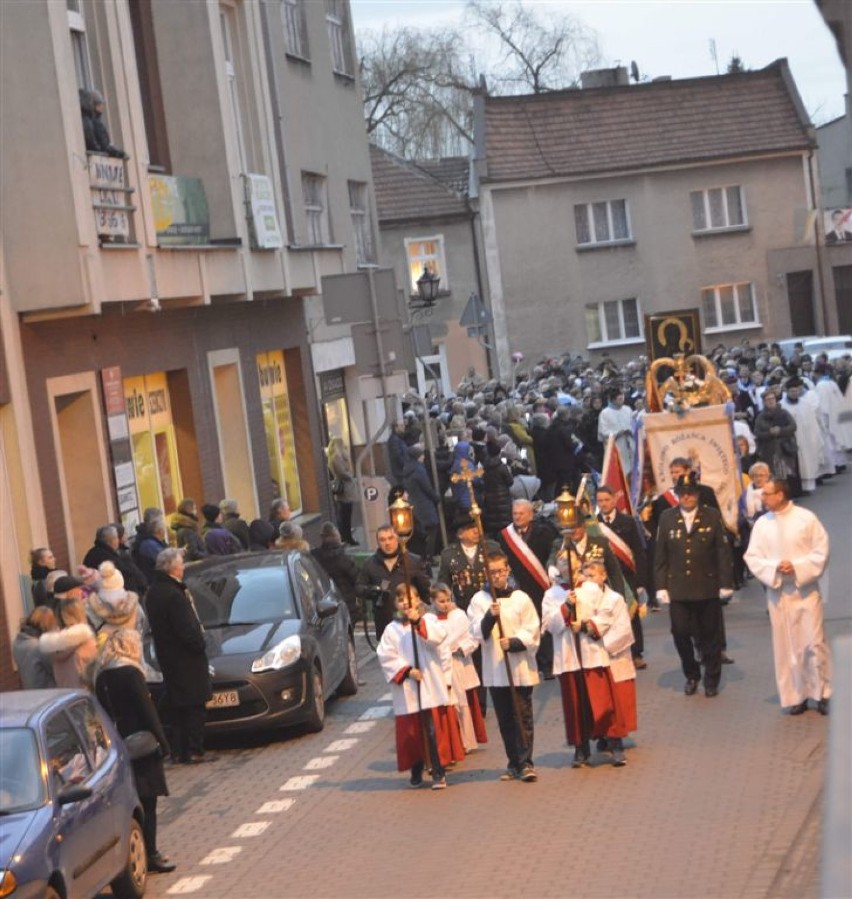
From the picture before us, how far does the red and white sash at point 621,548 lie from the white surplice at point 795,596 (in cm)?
226

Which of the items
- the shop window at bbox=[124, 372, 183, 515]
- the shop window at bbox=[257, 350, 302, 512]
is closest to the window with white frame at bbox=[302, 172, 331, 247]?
the shop window at bbox=[257, 350, 302, 512]

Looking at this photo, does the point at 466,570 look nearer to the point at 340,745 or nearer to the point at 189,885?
the point at 340,745

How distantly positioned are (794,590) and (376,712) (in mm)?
4244

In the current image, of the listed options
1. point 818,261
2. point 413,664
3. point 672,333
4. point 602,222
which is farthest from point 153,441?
point 818,261

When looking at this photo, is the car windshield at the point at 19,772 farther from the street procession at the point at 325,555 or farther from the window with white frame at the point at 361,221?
the window with white frame at the point at 361,221

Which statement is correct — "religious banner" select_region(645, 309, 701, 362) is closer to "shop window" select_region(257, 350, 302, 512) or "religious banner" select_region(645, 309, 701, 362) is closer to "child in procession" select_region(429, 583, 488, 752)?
"shop window" select_region(257, 350, 302, 512)

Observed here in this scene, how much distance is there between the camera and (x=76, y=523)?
21.5 metres

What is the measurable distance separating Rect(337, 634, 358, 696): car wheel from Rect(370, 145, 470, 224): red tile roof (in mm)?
37943

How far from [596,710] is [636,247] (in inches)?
1720

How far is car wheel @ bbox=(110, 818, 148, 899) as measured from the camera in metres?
11.3

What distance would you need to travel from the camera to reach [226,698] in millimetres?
16141

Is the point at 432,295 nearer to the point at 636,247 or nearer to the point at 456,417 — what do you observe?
the point at 456,417

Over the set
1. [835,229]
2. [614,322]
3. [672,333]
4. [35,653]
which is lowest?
[35,653]

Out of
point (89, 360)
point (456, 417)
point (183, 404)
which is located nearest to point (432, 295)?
point (456, 417)
